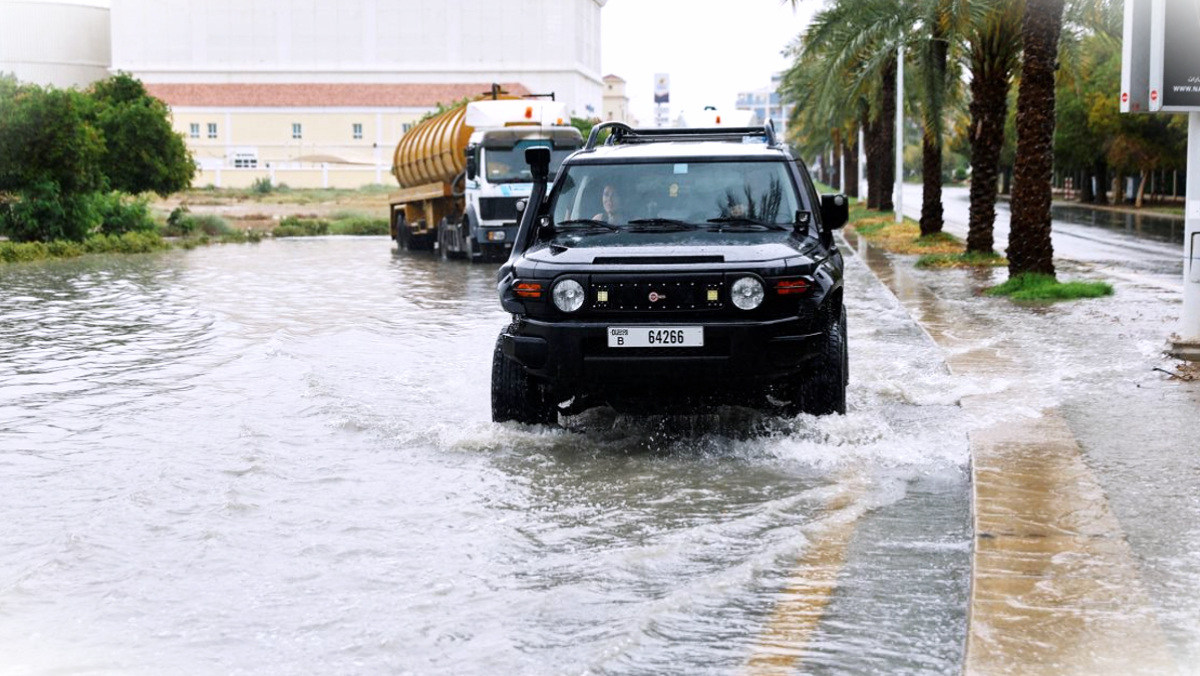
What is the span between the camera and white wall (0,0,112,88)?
351 feet

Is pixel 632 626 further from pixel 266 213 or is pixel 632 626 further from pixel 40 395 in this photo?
pixel 266 213

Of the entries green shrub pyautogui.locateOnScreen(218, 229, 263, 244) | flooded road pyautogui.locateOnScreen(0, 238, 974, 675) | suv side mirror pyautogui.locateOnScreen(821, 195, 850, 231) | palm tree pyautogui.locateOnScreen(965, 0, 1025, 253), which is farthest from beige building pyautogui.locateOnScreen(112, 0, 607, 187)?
suv side mirror pyautogui.locateOnScreen(821, 195, 850, 231)

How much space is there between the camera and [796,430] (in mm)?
8859

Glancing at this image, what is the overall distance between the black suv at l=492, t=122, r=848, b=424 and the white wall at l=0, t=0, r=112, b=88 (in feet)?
341

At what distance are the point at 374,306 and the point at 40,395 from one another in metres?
8.56

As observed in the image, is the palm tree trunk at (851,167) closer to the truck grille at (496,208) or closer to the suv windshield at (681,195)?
the truck grille at (496,208)

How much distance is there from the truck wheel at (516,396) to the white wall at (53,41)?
104 m

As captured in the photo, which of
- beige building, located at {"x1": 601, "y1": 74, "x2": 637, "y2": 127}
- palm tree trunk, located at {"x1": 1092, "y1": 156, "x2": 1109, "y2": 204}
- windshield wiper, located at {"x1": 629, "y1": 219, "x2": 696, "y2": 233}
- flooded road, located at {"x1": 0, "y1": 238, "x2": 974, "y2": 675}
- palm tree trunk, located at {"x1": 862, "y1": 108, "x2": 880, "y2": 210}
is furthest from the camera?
beige building, located at {"x1": 601, "y1": 74, "x2": 637, "y2": 127}

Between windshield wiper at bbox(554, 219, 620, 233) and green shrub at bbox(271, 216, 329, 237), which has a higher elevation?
windshield wiper at bbox(554, 219, 620, 233)

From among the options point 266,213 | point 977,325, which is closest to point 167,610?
point 977,325

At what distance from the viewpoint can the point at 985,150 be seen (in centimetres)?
2553

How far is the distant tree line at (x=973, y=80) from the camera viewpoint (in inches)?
726

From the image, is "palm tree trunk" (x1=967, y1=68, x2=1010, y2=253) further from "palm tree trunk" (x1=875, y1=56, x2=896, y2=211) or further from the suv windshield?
the suv windshield

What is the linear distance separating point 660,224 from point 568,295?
1.14 m
